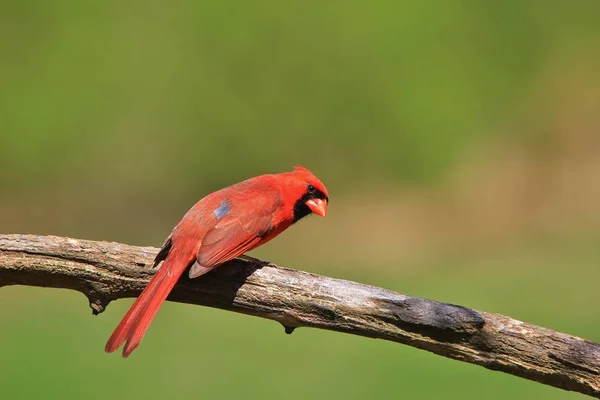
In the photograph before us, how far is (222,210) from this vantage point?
4258 millimetres

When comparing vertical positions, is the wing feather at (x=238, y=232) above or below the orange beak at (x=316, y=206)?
below

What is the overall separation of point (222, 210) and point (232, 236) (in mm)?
200

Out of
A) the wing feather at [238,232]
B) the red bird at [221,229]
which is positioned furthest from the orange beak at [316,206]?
the wing feather at [238,232]

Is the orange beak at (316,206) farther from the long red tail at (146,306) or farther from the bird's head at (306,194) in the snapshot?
the long red tail at (146,306)

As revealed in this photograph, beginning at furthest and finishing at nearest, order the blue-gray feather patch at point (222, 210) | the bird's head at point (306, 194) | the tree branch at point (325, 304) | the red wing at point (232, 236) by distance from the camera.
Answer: the bird's head at point (306, 194) < the blue-gray feather patch at point (222, 210) < the red wing at point (232, 236) < the tree branch at point (325, 304)

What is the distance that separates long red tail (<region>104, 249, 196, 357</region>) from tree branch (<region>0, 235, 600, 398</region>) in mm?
127

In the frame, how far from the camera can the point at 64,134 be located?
26.4 feet

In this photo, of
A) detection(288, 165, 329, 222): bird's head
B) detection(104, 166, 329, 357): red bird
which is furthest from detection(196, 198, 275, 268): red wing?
detection(288, 165, 329, 222): bird's head

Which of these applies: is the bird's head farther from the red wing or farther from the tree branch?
the tree branch

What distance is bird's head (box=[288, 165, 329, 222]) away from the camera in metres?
4.56

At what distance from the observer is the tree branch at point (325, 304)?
3.60 meters

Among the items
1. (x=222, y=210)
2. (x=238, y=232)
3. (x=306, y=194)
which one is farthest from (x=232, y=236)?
(x=306, y=194)

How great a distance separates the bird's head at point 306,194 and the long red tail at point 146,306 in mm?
798

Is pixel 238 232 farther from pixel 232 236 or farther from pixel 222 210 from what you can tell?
pixel 222 210
